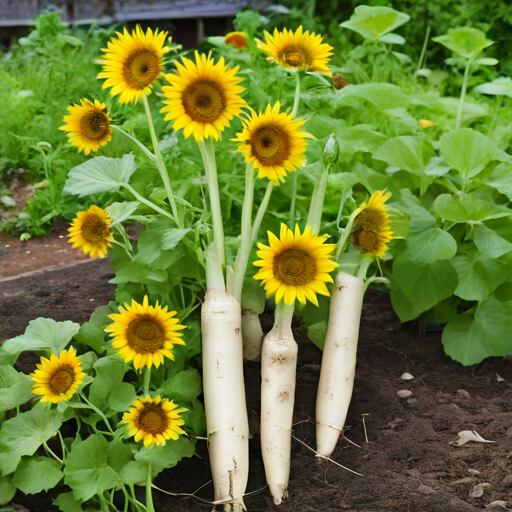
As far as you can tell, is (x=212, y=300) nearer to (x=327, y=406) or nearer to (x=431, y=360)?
(x=327, y=406)

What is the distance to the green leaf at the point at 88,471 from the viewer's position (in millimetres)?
1280

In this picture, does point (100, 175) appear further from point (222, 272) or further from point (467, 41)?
point (467, 41)

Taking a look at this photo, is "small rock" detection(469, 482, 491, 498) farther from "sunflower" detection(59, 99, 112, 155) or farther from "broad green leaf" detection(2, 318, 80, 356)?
"sunflower" detection(59, 99, 112, 155)

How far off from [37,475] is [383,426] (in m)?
0.87

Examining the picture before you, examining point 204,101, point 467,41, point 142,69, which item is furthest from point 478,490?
point 467,41

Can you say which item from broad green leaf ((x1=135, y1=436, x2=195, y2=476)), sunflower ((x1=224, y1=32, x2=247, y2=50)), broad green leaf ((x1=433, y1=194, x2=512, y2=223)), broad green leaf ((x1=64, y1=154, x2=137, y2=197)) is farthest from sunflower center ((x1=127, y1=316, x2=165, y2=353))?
sunflower ((x1=224, y1=32, x2=247, y2=50))

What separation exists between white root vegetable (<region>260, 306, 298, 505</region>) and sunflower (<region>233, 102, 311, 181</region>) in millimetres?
346

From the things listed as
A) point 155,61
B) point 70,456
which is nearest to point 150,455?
point 70,456

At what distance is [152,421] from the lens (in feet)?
4.27

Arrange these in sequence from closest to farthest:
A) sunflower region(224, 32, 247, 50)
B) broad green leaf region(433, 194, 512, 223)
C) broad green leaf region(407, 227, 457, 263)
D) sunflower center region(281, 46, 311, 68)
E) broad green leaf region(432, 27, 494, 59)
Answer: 1. sunflower center region(281, 46, 311, 68)
2. broad green leaf region(407, 227, 457, 263)
3. broad green leaf region(433, 194, 512, 223)
4. broad green leaf region(432, 27, 494, 59)
5. sunflower region(224, 32, 247, 50)

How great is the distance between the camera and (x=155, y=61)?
1.36m

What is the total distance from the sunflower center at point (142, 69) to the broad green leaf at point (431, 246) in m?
0.82

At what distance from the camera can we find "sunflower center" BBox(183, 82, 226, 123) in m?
1.29

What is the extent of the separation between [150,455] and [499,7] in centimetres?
379
